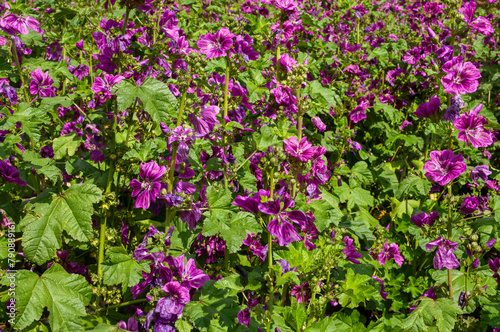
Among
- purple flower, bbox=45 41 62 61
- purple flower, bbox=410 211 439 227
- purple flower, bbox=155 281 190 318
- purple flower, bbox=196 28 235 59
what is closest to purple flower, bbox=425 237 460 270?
purple flower, bbox=410 211 439 227

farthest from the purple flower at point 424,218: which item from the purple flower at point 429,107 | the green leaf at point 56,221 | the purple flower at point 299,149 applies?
the green leaf at point 56,221

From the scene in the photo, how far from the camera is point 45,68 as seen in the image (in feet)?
11.5

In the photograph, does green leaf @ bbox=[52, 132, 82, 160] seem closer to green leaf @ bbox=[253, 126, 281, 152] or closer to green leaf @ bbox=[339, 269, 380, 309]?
green leaf @ bbox=[253, 126, 281, 152]

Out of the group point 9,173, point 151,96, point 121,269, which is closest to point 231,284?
point 121,269

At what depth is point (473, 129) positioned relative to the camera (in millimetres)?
2578

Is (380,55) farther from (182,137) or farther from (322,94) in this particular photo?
(182,137)

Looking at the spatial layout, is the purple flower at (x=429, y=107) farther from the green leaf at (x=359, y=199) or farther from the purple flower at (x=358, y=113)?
the purple flower at (x=358, y=113)

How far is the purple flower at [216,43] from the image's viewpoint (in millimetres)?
2436

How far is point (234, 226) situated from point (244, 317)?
0.44m

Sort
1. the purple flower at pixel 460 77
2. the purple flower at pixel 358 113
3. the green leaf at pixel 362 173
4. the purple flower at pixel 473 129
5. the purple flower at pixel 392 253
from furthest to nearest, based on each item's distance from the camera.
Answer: the purple flower at pixel 358 113 → the green leaf at pixel 362 173 → the purple flower at pixel 392 253 → the purple flower at pixel 460 77 → the purple flower at pixel 473 129

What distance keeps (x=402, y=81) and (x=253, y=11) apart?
2921 mm

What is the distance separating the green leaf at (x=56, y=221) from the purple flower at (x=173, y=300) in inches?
19.1

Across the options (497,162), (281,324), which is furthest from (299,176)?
(497,162)

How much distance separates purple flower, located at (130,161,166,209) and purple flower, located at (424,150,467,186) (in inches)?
66.6
